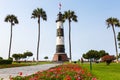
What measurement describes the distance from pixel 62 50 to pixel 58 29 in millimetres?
7031

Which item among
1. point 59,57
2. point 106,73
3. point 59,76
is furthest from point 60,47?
point 59,76

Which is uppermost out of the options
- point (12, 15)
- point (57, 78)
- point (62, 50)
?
point (12, 15)

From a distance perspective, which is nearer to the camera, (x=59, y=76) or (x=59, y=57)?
(x=59, y=76)

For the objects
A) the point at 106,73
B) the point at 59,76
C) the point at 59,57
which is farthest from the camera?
the point at 59,57

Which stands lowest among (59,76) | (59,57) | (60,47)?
(59,76)

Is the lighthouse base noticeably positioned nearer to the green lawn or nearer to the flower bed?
the green lawn

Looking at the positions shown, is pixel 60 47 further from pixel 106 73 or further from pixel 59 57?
pixel 106 73

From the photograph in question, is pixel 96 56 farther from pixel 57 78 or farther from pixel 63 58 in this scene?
pixel 57 78

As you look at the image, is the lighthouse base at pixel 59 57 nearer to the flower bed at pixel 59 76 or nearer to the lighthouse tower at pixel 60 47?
the lighthouse tower at pixel 60 47

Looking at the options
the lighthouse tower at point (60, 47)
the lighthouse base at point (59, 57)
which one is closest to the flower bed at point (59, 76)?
the lighthouse base at point (59, 57)

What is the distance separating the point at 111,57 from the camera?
180 feet

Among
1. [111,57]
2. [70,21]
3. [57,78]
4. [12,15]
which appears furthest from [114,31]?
[57,78]

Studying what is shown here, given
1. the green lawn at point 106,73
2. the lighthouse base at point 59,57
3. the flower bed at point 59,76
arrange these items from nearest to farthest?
1. the flower bed at point 59,76
2. the green lawn at point 106,73
3. the lighthouse base at point 59,57

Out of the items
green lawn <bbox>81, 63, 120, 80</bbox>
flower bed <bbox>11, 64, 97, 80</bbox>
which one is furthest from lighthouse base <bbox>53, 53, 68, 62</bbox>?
flower bed <bbox>11, 64, 97, 80</bbox>
